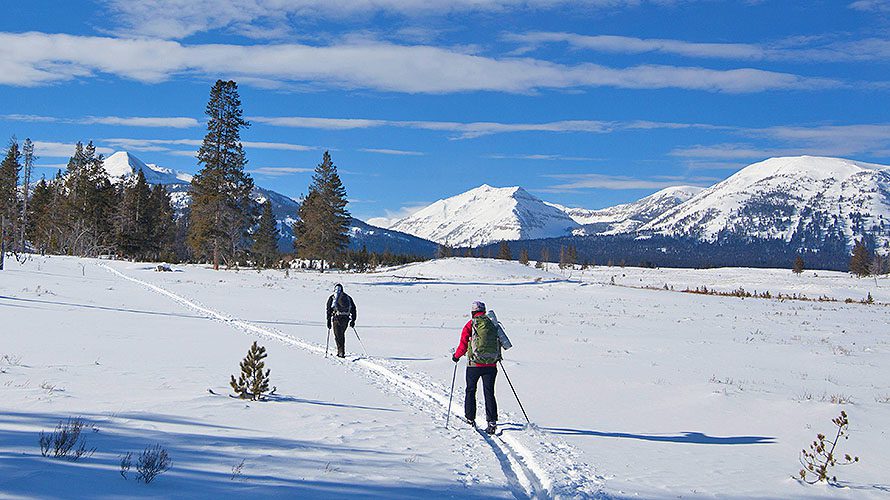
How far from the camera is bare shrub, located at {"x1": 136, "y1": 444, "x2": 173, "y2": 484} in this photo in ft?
17.2

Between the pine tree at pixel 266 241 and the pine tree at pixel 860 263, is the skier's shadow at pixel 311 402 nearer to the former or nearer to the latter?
the pine tree at pixel 266 241

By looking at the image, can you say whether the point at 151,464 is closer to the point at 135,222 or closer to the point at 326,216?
the point at 326,216

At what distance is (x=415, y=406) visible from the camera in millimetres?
10711

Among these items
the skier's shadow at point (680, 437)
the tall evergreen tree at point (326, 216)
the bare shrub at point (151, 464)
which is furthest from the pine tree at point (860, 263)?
the bare shrub at point (151, 464)

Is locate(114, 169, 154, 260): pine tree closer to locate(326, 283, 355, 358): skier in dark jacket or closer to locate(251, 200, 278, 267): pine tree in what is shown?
locate(251, 200, 278, 267): pine tree

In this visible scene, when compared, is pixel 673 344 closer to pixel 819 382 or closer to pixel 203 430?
pixel 819 382

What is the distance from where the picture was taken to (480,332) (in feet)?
32.4

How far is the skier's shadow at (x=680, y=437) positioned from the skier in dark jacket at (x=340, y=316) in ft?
25.0

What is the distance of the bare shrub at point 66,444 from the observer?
554 centimetres

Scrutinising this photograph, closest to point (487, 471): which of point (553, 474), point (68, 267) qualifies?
point (553, 474)

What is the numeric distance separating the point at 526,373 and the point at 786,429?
5.68 m

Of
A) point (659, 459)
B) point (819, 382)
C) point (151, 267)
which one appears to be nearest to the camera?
point (659, 459)

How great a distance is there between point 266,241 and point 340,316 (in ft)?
254

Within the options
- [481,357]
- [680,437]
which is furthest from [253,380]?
[680,437]
